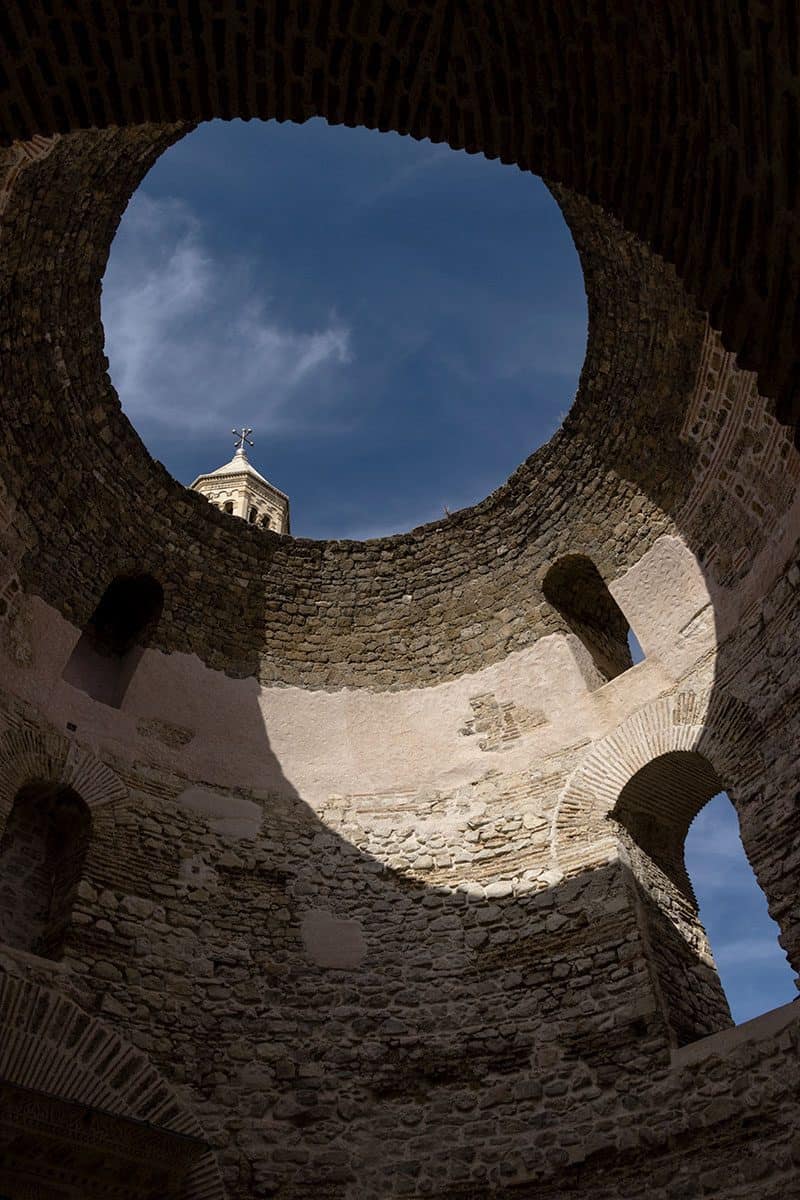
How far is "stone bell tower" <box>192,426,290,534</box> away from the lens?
24.4 metres

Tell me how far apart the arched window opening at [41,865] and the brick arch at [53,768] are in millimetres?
95

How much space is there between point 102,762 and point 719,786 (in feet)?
14.7

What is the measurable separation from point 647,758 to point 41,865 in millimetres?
4240

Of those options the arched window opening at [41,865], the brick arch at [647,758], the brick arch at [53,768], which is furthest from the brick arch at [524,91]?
the arched window opening at [41,865]

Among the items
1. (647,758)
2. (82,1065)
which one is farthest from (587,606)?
(82,1065)

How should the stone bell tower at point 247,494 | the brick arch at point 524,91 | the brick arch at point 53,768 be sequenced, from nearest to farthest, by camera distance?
1. the brick arch at point 524,91
2. the brick arch at point 53,768
3. the stone bell tower at point 247,494

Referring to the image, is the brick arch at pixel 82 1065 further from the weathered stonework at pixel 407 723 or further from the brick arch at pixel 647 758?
the brick arch at pixel 647 758

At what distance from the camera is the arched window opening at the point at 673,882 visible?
643cm

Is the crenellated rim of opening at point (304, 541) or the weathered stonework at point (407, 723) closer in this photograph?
the weathered stonework at point (407, 723)

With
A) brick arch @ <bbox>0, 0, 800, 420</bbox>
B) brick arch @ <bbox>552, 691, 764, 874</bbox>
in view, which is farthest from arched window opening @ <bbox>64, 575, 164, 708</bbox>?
brick arch @ <bbox>0, 0, 800, 420</bbox>

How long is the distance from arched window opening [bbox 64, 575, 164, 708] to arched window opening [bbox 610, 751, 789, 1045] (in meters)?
4.05

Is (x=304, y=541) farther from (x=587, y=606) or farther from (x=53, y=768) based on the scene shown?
(x=53, y=768)

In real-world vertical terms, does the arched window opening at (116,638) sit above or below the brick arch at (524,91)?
above

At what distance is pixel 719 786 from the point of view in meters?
7.47
